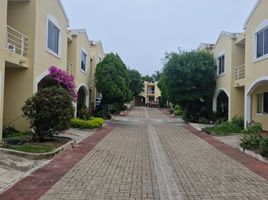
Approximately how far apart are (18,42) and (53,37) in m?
3.67

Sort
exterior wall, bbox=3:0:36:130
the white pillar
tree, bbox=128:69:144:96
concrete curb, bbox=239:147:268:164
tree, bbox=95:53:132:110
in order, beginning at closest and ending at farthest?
concrete curb, bbox=239:147:268:164 → exterior wall, bbox=3:0:36:130 → the white pillar → tree, bbox=95:53:132:110 → tree, bbox=128:69:144:96

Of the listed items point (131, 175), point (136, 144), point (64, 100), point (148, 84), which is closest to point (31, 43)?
point (64, 100)

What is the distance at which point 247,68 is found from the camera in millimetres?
18484

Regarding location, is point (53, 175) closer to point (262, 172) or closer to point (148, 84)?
point (262, 172)

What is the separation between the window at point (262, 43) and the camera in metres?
16.3

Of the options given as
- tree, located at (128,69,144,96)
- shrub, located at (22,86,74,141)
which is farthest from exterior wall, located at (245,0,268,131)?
tree, located at (128,69,144,96)

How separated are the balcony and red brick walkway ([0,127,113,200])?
4651 mm

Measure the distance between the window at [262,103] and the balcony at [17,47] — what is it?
1445cm

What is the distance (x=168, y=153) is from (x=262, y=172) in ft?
12.8

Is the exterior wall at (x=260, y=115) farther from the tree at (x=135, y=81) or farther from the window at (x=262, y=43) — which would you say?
the tree at (x=135, y=81)

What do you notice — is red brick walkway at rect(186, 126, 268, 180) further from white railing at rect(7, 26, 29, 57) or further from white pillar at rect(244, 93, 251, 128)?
white railing at rect(7, 26, 29, 57)

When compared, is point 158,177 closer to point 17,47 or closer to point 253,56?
point 17,47

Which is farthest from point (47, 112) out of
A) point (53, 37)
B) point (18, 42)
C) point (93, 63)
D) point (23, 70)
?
point (93, 63)

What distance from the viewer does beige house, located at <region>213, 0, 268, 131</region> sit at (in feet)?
54.7
